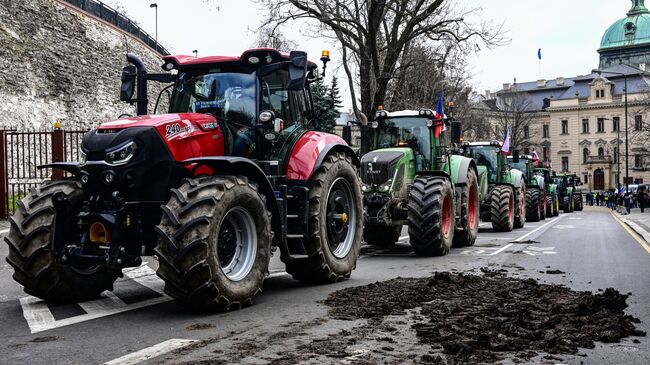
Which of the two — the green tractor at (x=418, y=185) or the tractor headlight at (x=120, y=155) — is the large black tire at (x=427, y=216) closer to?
the green tractor at (x=418, y=185)

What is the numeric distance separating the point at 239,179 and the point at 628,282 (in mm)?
5694

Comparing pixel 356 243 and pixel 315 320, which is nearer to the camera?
pixel 315 320

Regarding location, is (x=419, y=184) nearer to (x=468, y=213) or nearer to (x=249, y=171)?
(x=468, y=213)

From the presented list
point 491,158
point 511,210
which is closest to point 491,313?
point 511,210

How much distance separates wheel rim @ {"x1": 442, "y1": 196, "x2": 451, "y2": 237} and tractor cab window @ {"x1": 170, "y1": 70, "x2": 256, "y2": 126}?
6658 millimetres

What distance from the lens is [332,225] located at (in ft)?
29.9

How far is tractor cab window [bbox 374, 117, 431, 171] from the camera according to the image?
1466 centimetres

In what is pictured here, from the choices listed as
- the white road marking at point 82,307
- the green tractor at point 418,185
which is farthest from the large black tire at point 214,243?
the green tractor at point 418,185

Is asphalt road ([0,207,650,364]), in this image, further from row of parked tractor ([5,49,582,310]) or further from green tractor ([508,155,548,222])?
green tractor ([508,155,548,222])

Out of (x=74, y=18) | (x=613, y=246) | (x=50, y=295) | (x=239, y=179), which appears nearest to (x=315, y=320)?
(x=239, y=179)

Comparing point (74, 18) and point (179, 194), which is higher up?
point (74, 18)

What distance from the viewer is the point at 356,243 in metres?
9.57

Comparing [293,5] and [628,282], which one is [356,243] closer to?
[628,282]

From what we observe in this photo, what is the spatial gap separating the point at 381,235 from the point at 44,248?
30.8 ft
